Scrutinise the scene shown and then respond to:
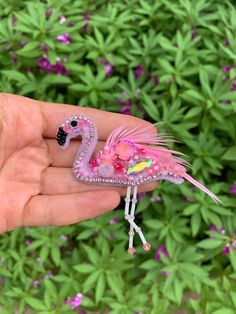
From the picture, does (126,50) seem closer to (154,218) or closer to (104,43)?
(104,43)

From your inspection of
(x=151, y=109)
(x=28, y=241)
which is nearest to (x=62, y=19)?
(x=151, y=109)

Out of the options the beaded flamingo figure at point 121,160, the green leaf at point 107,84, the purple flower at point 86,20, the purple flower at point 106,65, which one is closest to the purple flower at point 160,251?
the beaded flamingo figure at point 121,160

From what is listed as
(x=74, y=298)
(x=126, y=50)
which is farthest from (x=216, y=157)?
(x=74, y=298)

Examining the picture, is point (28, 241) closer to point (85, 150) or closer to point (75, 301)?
point (75, 301)

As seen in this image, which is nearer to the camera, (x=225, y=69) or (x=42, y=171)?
(x=42, y=171)

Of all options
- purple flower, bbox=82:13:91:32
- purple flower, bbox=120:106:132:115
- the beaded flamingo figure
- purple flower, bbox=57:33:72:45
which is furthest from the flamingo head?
purple flower, bbox=82:13:91:32

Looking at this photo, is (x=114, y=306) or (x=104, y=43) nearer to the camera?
(x=114, y=306)
